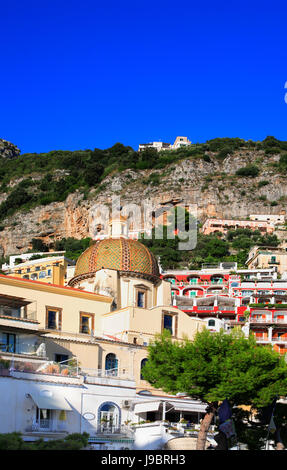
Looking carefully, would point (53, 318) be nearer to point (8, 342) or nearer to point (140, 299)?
point (8, 342)

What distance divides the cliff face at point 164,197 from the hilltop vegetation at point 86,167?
1.91m

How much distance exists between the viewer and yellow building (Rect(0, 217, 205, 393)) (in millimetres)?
40062

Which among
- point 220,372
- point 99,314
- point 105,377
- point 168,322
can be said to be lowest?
point 105,377

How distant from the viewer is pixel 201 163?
141 m

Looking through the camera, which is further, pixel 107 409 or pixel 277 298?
pixel 277 298

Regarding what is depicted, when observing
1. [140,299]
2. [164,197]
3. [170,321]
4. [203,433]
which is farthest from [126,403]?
[164,197]

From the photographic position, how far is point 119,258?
5403 centimetres

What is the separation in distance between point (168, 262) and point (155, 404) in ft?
225

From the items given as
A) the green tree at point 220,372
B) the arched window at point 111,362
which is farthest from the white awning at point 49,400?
the arched window at point 111,362

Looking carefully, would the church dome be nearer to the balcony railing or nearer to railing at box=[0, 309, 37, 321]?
railing at box=[0, 309, 37, 321]

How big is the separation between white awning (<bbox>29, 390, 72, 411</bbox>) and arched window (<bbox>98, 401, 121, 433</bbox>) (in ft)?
7.72

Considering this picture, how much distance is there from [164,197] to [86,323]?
274 feet
